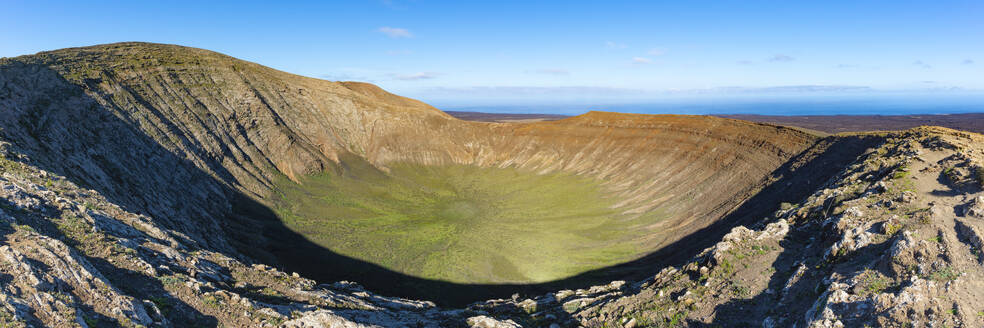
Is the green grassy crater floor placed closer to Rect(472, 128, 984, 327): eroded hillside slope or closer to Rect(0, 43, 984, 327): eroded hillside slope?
Rect(0, 43, 984, 327): eroded hillside slope

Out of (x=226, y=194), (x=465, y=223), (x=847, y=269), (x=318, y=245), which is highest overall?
(x=847, y=269)

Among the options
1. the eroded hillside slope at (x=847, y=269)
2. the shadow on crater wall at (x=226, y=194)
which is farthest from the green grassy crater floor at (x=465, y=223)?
the eroded hillside slope at (x=847, y=269)

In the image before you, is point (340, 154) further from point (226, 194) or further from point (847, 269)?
point (847, 269)

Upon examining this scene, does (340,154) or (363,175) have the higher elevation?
(340,154)

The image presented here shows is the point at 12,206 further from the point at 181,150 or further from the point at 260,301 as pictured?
the point at 181,150

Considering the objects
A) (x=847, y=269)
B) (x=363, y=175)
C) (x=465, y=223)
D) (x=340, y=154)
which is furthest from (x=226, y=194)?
(x=847, y=269)

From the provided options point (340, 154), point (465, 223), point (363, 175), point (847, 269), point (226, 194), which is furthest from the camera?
point (340, 154)

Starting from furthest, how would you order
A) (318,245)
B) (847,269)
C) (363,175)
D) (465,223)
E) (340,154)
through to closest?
1. (340,154)
2. (363,175)
3. (465,223)
4. (318,245)
5. (847,269)

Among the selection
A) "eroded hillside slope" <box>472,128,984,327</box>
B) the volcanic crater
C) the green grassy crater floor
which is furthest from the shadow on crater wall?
"eroded hillside slope" <box>472,128,984,327</box>
